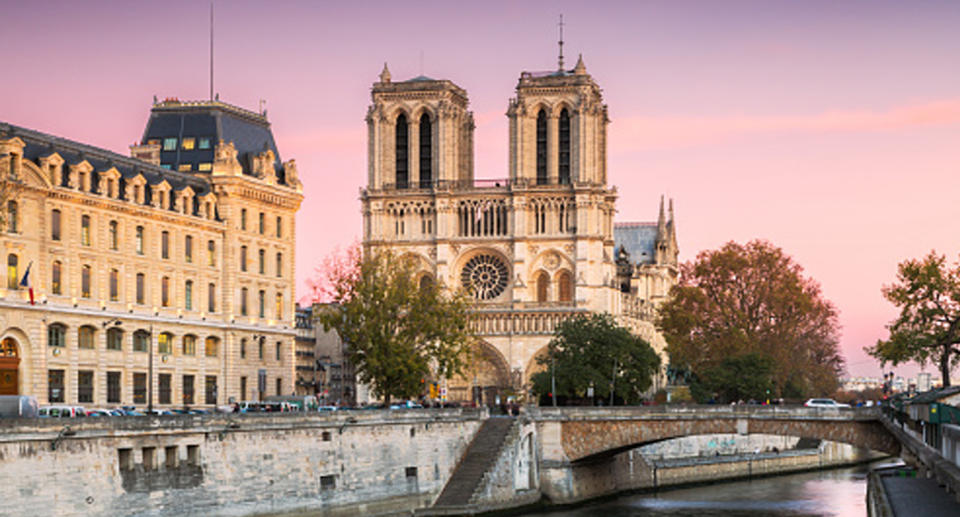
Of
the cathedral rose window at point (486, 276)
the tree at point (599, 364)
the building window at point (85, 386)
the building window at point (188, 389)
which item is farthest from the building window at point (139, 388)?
the cathedral rose window at point (486, 276)

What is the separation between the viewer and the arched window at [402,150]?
158875mm

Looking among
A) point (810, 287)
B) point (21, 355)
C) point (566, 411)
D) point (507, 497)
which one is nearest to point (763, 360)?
point (810, 287)

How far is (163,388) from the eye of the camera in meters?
89.6

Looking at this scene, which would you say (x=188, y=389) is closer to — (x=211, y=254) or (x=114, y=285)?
(x=211, y=254)

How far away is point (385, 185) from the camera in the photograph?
15712 centimetres

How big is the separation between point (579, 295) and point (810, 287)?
73.4 feet

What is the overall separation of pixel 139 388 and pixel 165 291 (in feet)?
19.8

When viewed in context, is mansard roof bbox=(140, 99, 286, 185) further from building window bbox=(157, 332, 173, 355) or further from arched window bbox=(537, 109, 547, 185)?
arched window bbox=(537, 109, 547, 185)

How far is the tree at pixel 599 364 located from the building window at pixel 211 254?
110 feet

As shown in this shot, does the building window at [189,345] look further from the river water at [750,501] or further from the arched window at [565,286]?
the arched window at [565,286]

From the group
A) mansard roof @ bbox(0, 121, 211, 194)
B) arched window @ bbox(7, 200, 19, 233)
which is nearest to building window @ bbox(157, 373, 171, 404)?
mansard roof @ bbox(0, 121, 211, 194)

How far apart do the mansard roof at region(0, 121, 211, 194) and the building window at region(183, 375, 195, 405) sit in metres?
11.6

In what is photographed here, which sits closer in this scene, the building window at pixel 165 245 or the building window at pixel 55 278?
the building window at pixel 55 278

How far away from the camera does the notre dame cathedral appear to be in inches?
5994
